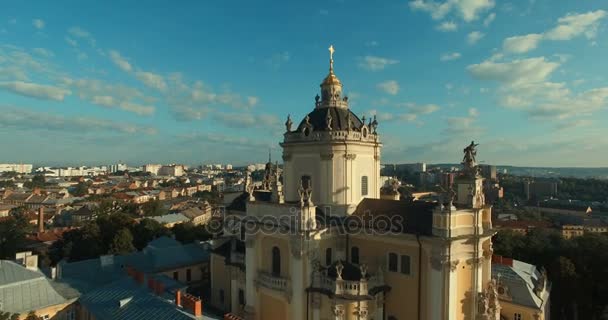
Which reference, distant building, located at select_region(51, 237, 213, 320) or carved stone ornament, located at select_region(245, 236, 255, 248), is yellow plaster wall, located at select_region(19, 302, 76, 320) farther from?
carved stone ornament, located at select_region(245, 236, 255, 248)

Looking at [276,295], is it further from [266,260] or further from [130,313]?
[130,313]

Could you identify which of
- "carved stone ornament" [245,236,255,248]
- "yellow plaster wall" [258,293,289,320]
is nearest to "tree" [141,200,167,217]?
"carved stone ornament" [245,236,255,248]

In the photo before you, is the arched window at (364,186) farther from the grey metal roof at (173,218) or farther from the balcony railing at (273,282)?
the grey metal roof at (173,218)

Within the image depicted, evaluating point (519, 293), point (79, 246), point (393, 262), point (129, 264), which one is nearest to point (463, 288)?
point (393, 262)

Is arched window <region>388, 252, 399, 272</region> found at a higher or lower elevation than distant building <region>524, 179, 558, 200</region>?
higher

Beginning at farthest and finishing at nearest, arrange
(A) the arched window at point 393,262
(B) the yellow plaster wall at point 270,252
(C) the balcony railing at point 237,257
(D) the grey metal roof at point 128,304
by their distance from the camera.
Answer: (C) the balcony railing at point 237,257 → (B) the yellow plaster wall at point 270,252 → (A) the arched window at point 393,262 → (D) the grey metal roof at point 128,304

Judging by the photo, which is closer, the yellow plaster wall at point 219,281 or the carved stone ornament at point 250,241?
the carved stone ornament at point 250,241

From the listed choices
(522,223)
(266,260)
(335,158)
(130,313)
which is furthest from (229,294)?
(522,223)

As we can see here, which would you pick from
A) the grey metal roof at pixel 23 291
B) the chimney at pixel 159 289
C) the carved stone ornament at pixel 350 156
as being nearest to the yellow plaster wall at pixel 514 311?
the carved stone ornament at pixel 350 156
